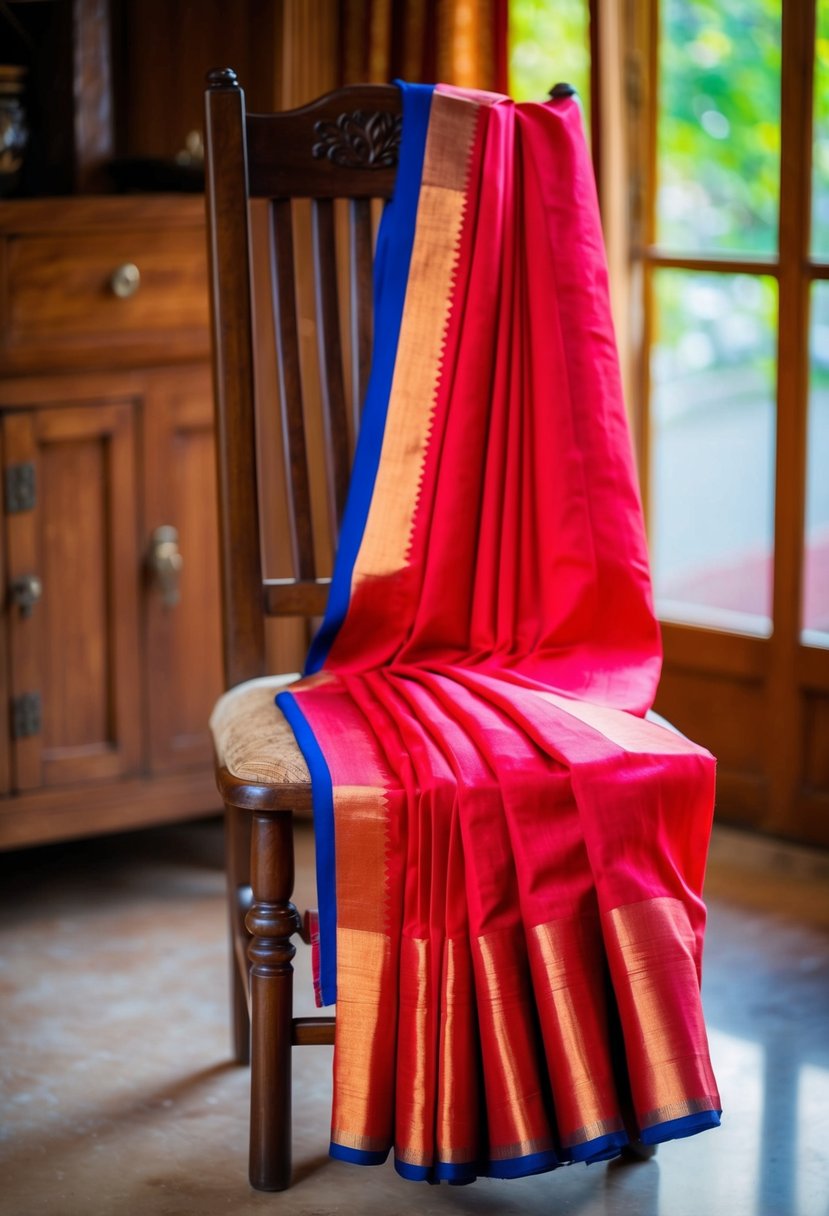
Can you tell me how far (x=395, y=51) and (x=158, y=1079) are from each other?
1.54m

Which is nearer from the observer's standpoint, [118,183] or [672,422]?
[118,183]

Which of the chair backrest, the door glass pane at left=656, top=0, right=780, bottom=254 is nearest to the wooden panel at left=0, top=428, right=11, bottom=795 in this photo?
the chair backrest

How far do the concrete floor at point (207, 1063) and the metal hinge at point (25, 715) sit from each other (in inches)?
10.9

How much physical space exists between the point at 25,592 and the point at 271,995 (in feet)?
2.85

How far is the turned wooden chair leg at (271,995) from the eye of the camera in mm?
1556

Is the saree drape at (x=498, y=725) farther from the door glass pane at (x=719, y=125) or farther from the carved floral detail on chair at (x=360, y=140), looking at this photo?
the door glass pane at (x=719, y=125)

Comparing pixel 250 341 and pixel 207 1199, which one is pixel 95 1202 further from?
pixel 250 341

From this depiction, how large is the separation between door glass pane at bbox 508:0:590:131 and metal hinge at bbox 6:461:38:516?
0.94 meters

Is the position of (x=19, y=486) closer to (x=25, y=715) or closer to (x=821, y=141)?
(x=25, y=715)

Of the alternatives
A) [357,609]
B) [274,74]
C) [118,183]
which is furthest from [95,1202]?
[274,74]

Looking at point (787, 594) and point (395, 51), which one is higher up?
point (395, 51)

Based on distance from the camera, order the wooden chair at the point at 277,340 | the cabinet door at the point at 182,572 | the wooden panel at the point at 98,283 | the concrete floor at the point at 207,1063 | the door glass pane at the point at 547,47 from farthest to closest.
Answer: the door glass pane at the point at 547,47
the cabinet door at the point at 182,572
the wooden panel at the point at 98,283
the wooden chair at the point at 277,340
the concrete floor at the point at 207,1063

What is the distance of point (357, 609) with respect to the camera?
5.85ft

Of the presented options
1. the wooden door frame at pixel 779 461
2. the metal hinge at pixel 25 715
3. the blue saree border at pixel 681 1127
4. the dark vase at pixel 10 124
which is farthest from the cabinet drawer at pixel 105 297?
the blue saree border at pixel 681 1127
